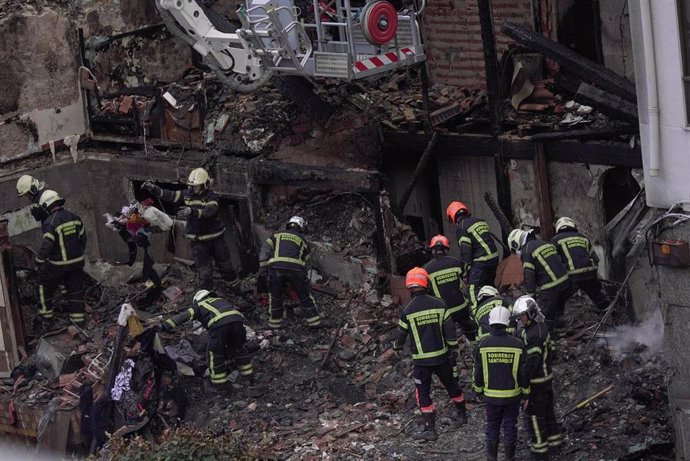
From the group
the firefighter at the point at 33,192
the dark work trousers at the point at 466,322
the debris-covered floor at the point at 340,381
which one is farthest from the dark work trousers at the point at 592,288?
the firefighter at the point at 33,192

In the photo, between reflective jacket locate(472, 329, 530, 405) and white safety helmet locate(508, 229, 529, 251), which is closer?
reflective jacket locate(472, 329, 530, 405)

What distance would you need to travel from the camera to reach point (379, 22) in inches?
576

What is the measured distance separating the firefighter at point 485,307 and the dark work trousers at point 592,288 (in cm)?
124

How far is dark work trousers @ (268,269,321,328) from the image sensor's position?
15055 mm

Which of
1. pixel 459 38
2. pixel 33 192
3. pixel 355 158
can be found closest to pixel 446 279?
pixel 355 158

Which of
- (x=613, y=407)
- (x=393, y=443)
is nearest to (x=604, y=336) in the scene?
(x=613, y=407)

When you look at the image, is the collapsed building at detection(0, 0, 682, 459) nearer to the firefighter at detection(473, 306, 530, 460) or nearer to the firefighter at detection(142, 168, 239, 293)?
the firefighter at detection(142, 168, 239, 293)

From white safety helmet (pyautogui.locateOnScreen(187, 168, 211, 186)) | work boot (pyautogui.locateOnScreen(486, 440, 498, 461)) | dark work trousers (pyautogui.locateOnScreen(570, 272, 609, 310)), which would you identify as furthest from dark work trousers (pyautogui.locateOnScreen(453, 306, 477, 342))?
white safety helmet (pyautogui.locateOnScreen(187, 168, 211, 186))

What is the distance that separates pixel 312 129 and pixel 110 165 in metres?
3.20

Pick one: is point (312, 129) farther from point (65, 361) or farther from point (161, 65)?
point (65, 361)

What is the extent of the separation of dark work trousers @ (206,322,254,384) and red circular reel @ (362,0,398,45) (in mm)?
3522

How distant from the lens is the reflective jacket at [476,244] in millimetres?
14500

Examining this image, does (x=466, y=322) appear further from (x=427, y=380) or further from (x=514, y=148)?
(x=514, y=148)

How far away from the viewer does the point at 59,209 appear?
52.1ft
